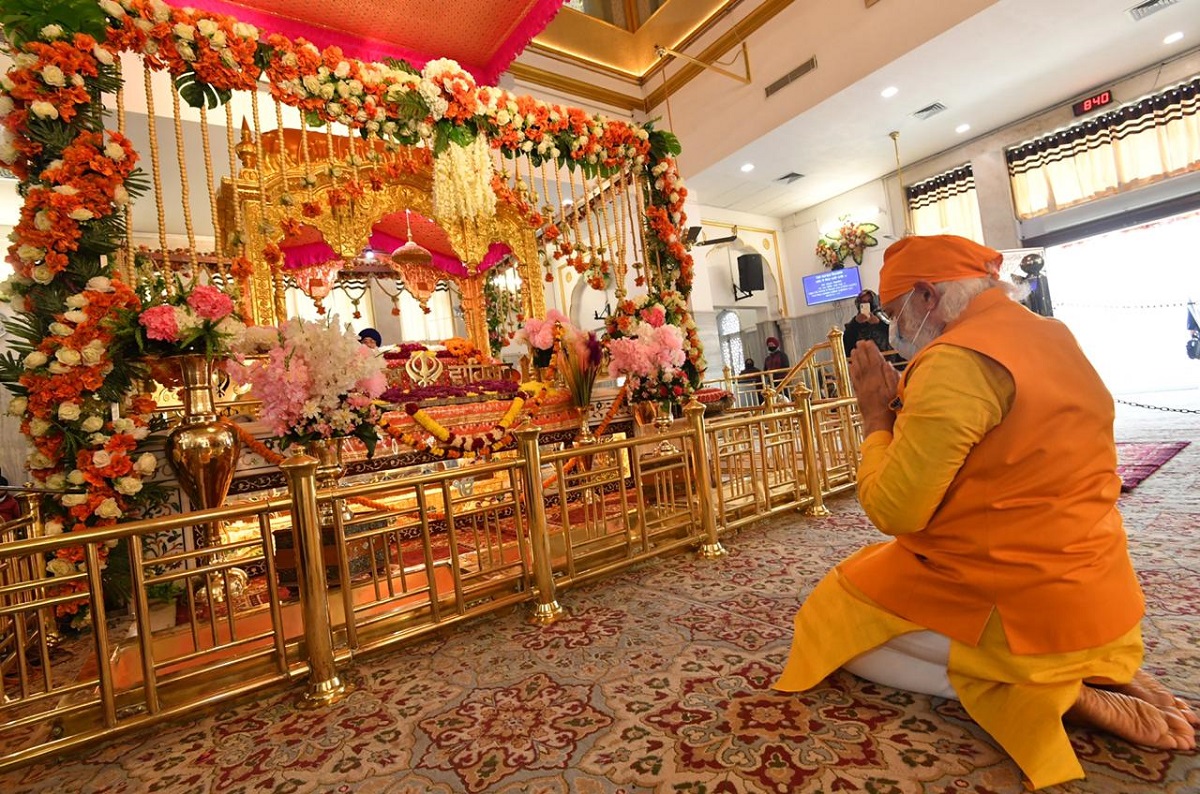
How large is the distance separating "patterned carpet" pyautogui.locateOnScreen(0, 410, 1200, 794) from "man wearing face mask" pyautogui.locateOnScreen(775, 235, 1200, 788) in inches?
5.0

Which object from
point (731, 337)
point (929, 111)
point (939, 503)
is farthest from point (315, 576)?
point (731, 337)

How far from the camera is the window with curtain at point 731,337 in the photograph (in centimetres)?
1353

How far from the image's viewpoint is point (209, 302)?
288 centimetres

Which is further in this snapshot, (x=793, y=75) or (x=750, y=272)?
(x=750, y=272)

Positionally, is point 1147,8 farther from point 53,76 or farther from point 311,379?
point 53,76

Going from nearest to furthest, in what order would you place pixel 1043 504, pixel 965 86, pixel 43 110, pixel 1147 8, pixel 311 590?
1. pixel 1043 504
2. pixel 311 590
3. pixel 43 110
4. pixel 1147 8
5. pixel 965 86

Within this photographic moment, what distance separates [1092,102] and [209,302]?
11681 millimetres

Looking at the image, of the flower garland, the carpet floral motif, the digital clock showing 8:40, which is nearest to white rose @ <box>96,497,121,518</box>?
the flower garland

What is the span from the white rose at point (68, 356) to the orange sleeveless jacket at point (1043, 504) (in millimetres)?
3833

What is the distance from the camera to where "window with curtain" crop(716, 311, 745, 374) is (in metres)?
13.5

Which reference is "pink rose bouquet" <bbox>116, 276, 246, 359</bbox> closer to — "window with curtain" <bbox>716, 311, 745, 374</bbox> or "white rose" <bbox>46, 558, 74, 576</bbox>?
"white rose" <bbox>46, 558, 74, 576</bbox>

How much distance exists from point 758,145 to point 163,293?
→ 28.0ft

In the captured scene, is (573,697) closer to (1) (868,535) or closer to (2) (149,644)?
(2) (149,644)

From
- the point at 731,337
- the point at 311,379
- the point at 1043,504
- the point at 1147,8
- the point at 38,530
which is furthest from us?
the point at 731,337
